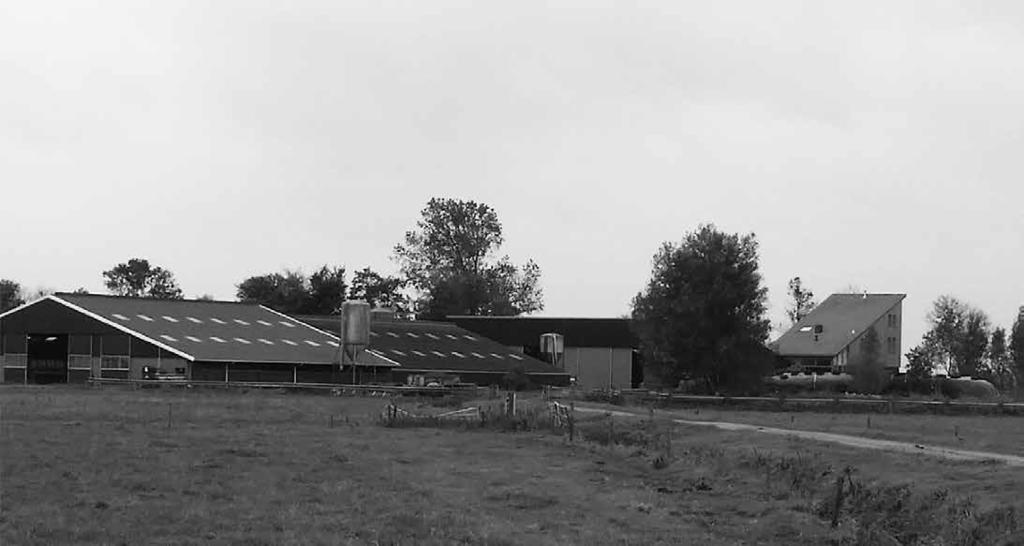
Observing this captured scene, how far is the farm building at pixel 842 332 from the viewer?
11581 centimetres

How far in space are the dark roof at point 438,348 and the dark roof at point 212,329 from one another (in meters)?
4.62

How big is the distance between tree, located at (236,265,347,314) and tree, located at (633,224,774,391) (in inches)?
2148

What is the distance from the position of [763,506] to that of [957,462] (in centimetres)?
483

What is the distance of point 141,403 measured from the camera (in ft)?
188

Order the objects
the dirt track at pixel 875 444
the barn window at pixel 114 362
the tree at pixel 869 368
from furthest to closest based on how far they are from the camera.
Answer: the tree at pixel 869 368 < the barn window at pixel 114 362 < the dirt track at pixel 875 444

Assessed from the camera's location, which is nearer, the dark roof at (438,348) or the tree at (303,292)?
the dark roof at (438,348)

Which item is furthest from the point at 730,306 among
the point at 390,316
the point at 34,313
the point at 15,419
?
the point at 15,419

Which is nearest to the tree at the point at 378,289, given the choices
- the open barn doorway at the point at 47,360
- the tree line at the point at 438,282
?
the tree line at the point at 438,282

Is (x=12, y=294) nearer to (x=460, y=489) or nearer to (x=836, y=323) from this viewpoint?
(x=836, y=323)

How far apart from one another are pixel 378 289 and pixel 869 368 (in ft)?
218

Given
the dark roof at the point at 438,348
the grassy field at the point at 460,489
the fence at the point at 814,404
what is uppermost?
the dark roof at the point at 438,348

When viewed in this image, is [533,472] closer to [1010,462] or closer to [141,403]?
[1010,462]

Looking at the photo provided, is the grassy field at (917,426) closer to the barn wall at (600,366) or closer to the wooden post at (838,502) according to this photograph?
the wooden post at (838,502)

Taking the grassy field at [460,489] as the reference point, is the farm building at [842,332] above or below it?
above
